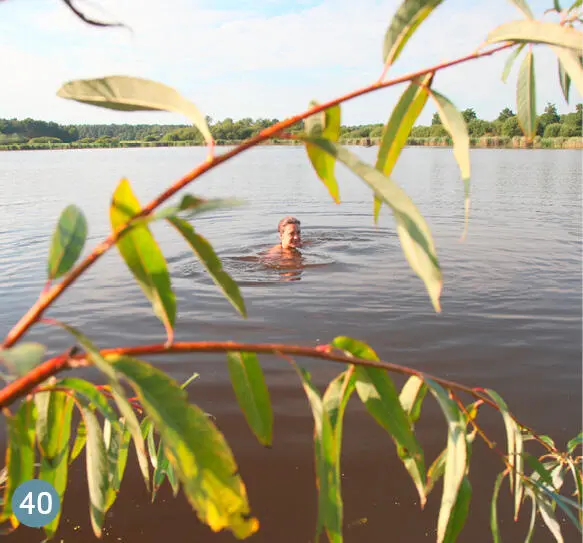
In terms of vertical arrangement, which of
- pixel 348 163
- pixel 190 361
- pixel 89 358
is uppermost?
pixel 348 163

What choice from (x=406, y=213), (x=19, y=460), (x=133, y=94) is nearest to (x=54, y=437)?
(x=19, y=460)

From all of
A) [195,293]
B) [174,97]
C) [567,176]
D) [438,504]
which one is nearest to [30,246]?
[195,293]

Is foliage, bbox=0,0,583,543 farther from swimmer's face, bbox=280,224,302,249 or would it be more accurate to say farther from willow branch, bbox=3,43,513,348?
swimmer's face, bbox=280,224,302,249

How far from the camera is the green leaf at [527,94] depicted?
0.79m

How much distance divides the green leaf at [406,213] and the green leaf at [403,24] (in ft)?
0.41

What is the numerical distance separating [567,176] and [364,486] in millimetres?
18319

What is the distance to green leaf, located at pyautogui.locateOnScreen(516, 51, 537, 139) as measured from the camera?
0.79m

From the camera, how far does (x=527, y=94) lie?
80 cm

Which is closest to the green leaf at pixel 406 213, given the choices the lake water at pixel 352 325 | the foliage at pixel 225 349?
the foliage at pixel 225 349

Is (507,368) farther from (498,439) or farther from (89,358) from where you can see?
(89,358)

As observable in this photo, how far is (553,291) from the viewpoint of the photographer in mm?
5914

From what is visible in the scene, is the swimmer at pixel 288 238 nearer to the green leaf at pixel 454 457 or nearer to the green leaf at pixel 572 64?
the green leaf at pixel 454 457

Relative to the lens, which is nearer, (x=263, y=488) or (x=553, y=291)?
(x=263, y=488)

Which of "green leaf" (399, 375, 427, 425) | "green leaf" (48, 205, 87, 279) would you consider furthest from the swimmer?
"green leaf" (48, 205, 87, 279)
